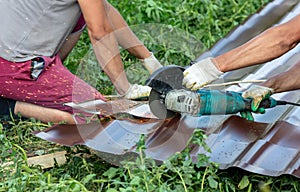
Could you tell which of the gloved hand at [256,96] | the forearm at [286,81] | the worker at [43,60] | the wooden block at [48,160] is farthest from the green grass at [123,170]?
the forearm at [286,81]

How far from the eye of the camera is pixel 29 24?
5230mm

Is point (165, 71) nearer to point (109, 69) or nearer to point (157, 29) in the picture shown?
point (109, 69)

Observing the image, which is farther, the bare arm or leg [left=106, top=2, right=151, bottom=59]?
leg [left=106, top=2, right=151, bottom=59]

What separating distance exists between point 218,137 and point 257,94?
334mm

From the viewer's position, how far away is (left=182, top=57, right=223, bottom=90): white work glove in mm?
4309

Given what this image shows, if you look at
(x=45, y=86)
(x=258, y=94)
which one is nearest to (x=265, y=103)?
(x=258, y=94)

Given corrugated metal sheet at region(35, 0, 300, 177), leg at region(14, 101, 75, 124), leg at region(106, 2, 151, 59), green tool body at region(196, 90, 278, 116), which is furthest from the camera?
leg at region(106, 2, 151, 59)

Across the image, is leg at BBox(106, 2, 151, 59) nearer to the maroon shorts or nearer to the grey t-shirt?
the grey t-shirt

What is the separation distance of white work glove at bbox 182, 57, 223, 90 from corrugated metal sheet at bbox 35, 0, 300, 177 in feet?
1.18

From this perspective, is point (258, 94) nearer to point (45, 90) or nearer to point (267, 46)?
point (267, 46)

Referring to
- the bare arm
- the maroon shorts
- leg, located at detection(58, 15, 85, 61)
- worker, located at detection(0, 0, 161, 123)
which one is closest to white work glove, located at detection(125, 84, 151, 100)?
worker, located at detection(0, 0, 161, 123)

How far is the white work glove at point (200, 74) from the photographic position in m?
4.31

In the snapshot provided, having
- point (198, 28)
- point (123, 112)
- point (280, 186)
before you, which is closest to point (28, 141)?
point (123, 112)

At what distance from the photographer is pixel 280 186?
4266mm
